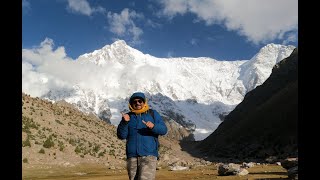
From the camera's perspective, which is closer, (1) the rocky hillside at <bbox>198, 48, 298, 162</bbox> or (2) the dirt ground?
(2) the dirt ground

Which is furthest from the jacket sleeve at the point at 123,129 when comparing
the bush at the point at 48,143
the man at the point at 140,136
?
the bush at the point at 48,143

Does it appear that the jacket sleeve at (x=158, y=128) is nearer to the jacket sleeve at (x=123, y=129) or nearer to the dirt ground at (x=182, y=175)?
the jacket sleeve at (x=123, y=129)

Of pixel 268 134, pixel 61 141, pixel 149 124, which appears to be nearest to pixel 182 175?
pixel 149 124

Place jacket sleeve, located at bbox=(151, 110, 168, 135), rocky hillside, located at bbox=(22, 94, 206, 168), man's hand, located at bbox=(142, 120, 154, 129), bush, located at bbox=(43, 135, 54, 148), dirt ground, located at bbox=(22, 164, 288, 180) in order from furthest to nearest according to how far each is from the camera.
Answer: bush, located at bbox=(43, 135, 54, 148) → rocky hillside, located at bbox=(22, 94, 206, 168) → dirt ground, located at bbox=(22, 164, 288, 180) → jacket sleeve, located at bbox=(151, 110, 168, 135) → man's hand, located at bbox=(142, 120, 154, 129)

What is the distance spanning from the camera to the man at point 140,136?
8805 mm

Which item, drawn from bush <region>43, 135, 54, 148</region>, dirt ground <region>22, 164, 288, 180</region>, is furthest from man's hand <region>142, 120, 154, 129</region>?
bush <region>43, 135, 54, 148</region>

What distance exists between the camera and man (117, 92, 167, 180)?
28.9 feet

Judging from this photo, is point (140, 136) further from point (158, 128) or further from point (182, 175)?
point (182, 175)

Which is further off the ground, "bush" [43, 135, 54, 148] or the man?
the man

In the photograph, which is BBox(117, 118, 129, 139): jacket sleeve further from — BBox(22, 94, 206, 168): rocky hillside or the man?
BBox(22, 94, 206, 168): rocky hillside

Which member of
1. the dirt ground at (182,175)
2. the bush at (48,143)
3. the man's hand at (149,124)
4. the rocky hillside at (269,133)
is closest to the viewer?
the man's hand at (149,124)
